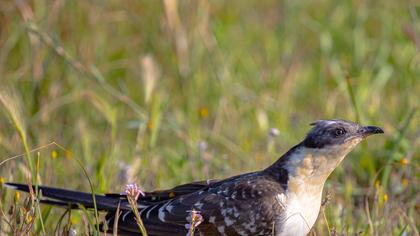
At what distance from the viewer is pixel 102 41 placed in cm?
854

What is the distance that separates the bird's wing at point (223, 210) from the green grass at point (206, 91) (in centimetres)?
54

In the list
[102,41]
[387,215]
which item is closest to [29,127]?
[102,41]

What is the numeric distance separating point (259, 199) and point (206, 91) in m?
3.15

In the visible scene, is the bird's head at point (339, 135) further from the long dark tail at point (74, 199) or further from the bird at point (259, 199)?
the long dark tail at point (74, 199)

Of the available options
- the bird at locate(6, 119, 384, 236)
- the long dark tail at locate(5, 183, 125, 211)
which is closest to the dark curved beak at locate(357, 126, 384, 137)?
the bird at locate(6, 119, 384, 236)

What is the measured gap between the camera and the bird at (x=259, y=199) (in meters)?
4.89

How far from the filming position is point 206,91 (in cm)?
801

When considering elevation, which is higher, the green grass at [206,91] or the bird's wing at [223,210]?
the green grass at [206,91]

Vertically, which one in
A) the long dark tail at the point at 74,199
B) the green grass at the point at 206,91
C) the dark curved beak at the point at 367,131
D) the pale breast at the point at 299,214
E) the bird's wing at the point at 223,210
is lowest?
the pale breast at the point at 299,214

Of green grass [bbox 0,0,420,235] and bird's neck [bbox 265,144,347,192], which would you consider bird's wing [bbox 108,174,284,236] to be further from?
green grass [bbox 0,0,420,235]

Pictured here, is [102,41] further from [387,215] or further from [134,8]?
[387,215]

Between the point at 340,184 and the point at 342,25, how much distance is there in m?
2.94

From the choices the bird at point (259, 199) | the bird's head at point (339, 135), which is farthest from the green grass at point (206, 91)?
the bird's head at point (339, 135)

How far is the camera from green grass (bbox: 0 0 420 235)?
6.29 m
